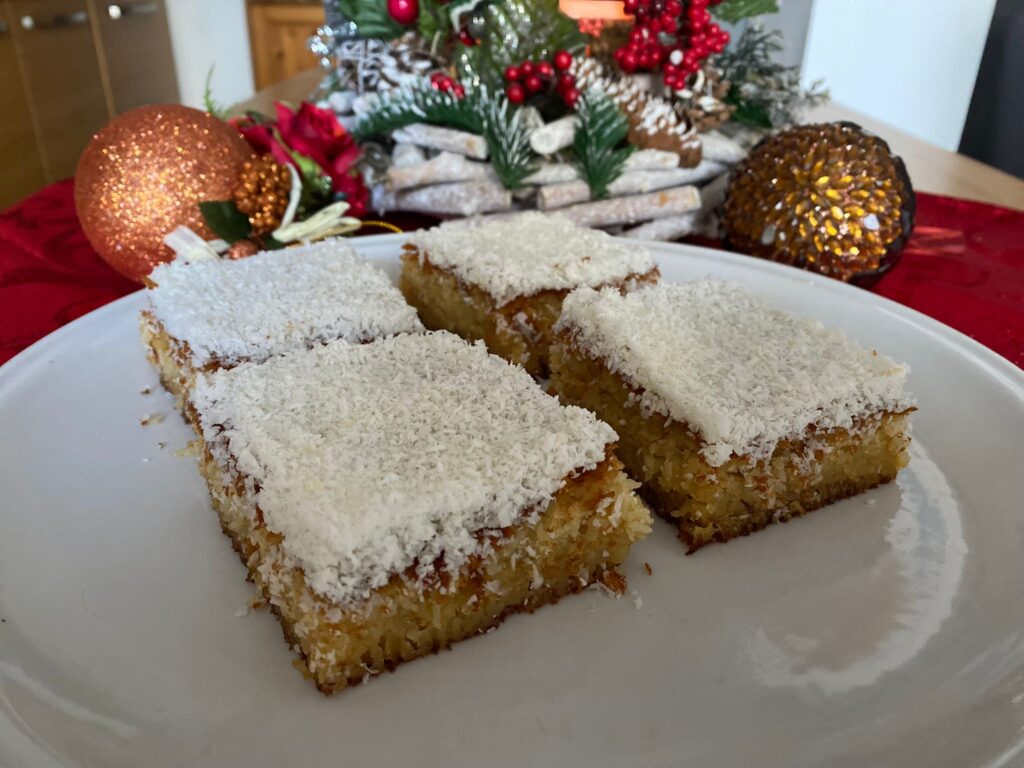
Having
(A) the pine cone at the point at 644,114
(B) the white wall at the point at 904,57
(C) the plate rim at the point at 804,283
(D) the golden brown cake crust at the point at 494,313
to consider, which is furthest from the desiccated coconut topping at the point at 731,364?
(B) the white wall at the point at 904,57

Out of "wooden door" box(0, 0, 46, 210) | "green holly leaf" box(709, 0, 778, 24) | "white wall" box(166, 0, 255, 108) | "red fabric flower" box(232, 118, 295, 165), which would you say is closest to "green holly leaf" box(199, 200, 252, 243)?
"red fabric flower" box(232, 118, 295, 165)

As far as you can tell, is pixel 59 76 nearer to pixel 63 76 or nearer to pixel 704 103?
pixel 63 76

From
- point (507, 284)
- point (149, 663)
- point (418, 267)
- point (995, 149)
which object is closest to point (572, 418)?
point (507, 284)

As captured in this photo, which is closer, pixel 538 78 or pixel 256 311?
pixel 256 311

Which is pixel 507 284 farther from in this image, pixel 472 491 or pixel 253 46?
pixel 253 46

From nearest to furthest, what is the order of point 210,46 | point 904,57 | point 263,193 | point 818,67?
1. point 263,193
2. point 904,57
3. point 818,67
4. point 210,46

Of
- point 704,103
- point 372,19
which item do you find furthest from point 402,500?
point 372,19

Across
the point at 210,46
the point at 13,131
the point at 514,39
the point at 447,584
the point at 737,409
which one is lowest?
the point at 13,131

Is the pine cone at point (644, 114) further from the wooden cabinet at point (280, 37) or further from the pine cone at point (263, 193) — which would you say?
the wooden cabinet at point (280, 37)
